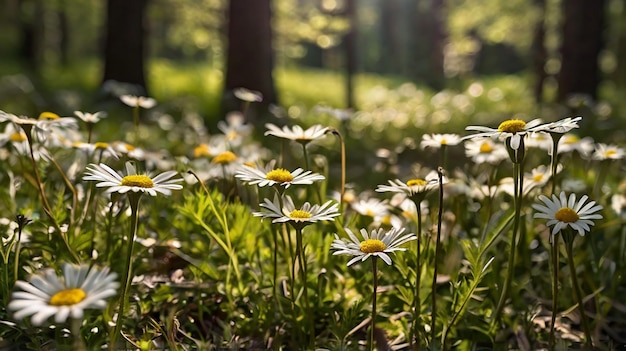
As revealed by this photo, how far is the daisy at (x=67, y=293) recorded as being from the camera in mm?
981

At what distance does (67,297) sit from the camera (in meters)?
1.03

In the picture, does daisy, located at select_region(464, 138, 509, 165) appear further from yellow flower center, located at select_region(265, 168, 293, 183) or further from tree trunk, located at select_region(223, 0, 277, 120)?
tree trunk, located at select_region(223, 0, 277, 120)

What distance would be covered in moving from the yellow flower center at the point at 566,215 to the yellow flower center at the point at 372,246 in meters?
0.44

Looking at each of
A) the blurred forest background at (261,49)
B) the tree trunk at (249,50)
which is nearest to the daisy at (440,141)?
the blurred forest background at (261,49)

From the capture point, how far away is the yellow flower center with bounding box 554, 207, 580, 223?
143 cm

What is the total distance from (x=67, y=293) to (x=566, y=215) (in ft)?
3.69

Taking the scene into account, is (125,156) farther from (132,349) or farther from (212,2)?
(212,2)

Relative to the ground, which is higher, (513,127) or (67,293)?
(513,127)

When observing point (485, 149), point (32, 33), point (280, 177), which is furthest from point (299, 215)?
point (32, 33)

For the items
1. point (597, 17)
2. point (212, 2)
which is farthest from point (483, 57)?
point (597, 17)

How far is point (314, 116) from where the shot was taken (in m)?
6.40

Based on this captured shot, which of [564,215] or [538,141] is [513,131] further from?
[538,141]

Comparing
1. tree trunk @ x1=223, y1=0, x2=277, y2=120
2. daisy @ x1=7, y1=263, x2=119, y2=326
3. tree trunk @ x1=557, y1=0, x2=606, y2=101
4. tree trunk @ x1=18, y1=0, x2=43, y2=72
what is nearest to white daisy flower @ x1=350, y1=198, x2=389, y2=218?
daisy @ x1=7, y1=263, x2=119, y2=326

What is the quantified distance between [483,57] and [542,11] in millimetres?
25851
